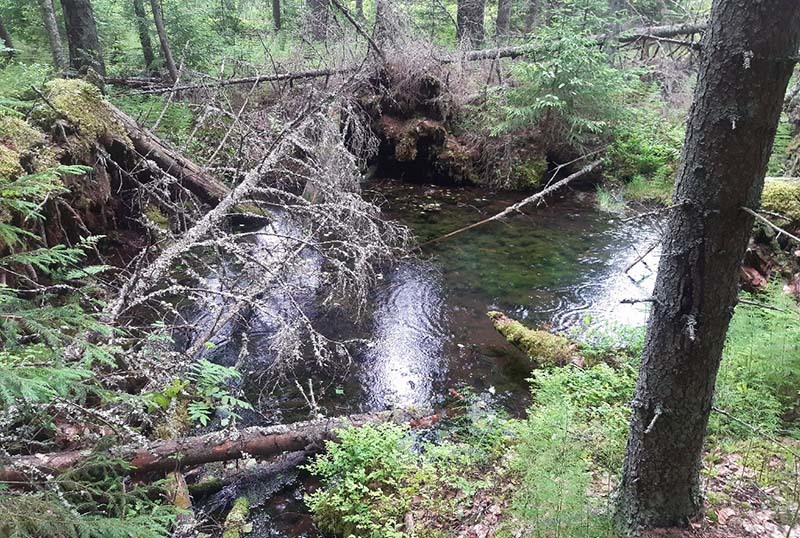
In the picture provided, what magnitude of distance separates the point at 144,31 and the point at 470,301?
475 inches

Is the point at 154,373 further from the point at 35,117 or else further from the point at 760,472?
the point at 760,472

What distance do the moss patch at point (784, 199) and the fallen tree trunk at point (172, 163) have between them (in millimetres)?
7201

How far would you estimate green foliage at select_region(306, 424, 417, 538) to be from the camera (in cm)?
358

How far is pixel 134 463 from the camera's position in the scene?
3.55 m

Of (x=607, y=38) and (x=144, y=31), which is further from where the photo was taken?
(x=144, y=31)

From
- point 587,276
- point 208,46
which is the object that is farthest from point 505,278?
point 208,46

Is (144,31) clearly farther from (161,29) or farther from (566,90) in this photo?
(566,90)

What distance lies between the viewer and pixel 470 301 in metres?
7.50

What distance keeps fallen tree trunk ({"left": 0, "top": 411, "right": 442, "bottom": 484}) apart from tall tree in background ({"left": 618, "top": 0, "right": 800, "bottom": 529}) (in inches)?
101

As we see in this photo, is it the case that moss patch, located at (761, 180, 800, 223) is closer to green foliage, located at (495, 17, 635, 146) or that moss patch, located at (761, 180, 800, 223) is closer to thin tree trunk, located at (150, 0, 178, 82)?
green foliage, located at (495, 17, 635, 146)

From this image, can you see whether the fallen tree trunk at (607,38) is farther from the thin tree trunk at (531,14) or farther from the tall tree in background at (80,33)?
the tall tree in background at (80,33)

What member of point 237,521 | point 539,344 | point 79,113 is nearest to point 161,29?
point 79,113

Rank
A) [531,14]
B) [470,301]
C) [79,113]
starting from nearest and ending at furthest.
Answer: [79,113] → [470,301] → [531,14]

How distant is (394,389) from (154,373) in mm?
2643
